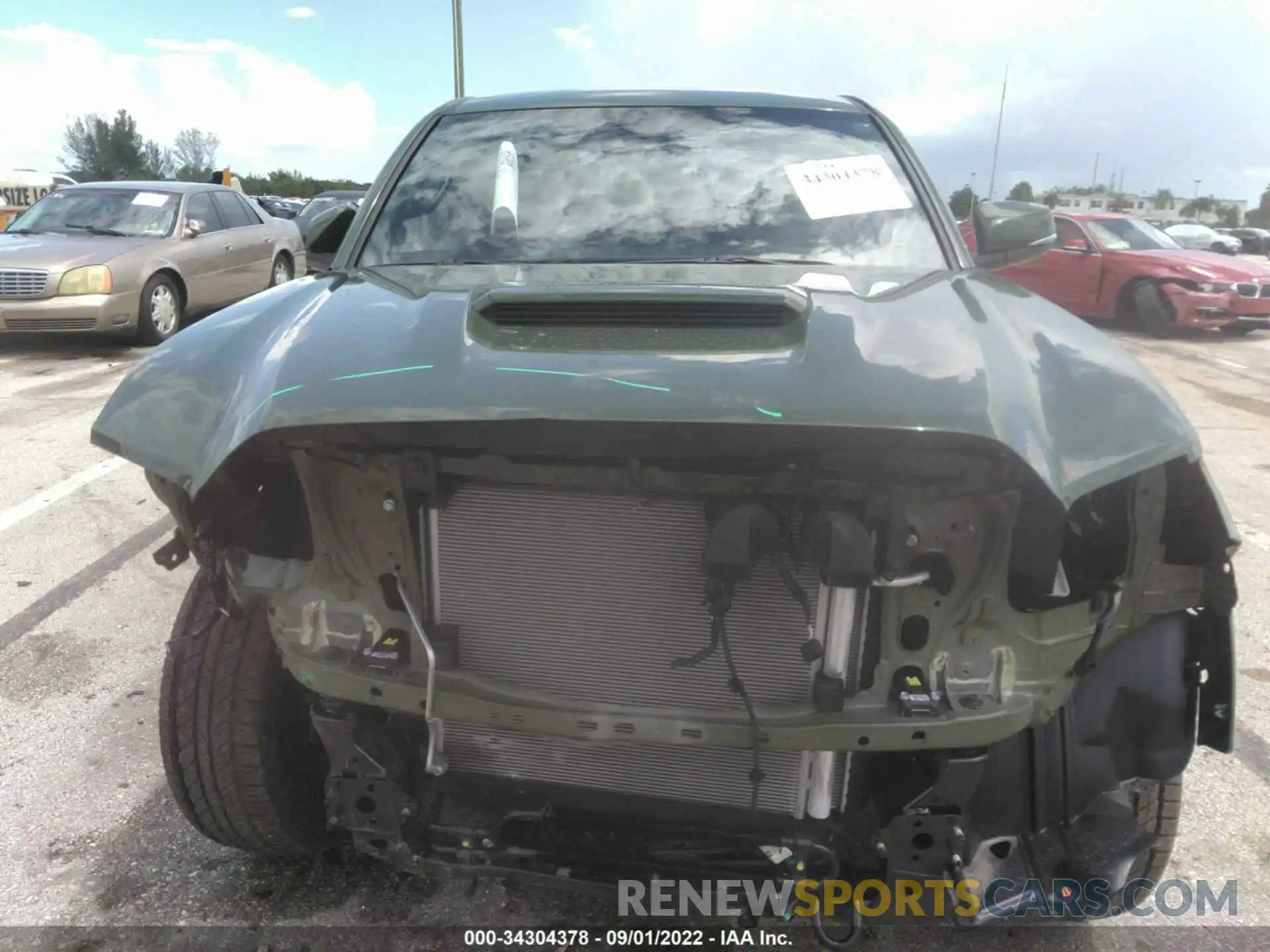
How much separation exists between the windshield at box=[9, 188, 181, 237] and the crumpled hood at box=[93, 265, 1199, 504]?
8.54 meters

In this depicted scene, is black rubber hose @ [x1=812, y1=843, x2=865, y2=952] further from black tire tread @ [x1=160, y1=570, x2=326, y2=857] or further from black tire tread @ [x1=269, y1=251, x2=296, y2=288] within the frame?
black tire tread @ [x1=269, y1=251, x2=296, y2=288]

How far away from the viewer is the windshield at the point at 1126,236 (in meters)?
11.3

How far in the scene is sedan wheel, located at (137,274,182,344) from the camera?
8.88 metres

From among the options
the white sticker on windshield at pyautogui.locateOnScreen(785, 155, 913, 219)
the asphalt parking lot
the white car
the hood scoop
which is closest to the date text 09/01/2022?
the asphalt parking lot

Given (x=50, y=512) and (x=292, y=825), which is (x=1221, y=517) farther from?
(x=50, y=512)

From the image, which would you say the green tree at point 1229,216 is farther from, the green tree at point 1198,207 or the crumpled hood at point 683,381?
the crumpled hood at point 683,381

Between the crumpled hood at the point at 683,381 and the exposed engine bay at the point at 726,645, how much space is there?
81 mm

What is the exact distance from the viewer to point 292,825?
88.4 inches

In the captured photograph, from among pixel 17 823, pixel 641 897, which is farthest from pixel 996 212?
pixel 17 823

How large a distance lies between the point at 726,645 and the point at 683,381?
466 millimetres

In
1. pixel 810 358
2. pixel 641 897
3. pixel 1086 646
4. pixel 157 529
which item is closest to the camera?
pixel 810 358

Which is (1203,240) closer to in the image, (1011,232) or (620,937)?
(1011,232)

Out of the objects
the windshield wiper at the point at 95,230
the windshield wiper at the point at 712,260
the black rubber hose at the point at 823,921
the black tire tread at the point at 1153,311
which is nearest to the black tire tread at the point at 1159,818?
the black rubber hose at the point at 823,921

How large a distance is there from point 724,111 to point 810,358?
5.40 feet
